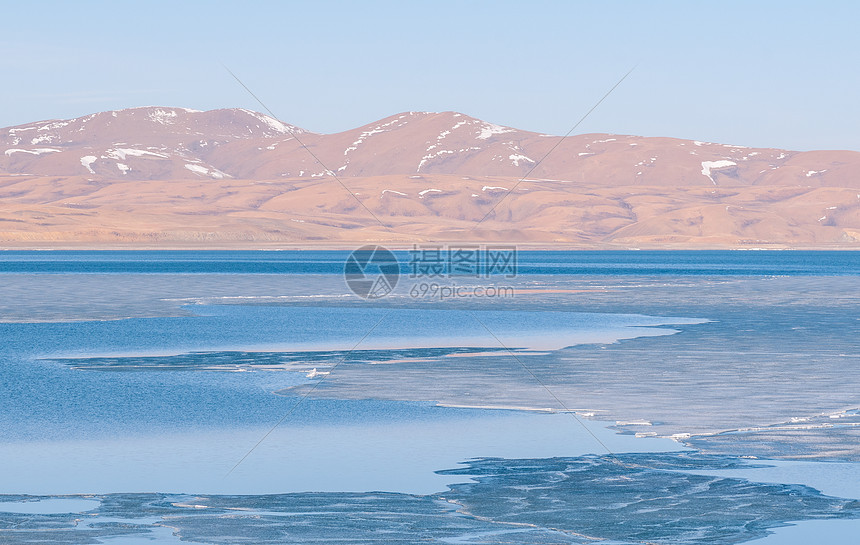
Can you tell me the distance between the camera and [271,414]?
60.8ft

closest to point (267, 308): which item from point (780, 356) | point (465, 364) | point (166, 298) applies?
point (166, 298)

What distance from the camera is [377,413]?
18594 millimetres

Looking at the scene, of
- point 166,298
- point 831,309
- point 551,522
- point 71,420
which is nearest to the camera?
point 551,522

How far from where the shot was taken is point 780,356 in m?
26.5

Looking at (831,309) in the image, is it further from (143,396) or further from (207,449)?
(207,449)

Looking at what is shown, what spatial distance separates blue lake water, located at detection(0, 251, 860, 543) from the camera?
1371cm

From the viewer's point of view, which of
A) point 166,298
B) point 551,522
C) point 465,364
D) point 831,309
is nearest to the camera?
point 551,522

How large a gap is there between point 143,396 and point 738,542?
12.7 meters

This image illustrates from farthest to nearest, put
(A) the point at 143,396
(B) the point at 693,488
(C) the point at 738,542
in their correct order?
1. (A) the point at 143,396
2. (B) the point at 693,488
3. (C) the point at 738,542

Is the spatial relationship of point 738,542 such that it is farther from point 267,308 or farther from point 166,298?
point 166,298

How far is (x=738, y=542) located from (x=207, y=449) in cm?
764

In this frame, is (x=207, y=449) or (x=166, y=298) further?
(x=166, y=298)

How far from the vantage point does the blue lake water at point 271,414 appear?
1371 cm

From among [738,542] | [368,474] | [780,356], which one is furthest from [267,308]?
[738,542]
